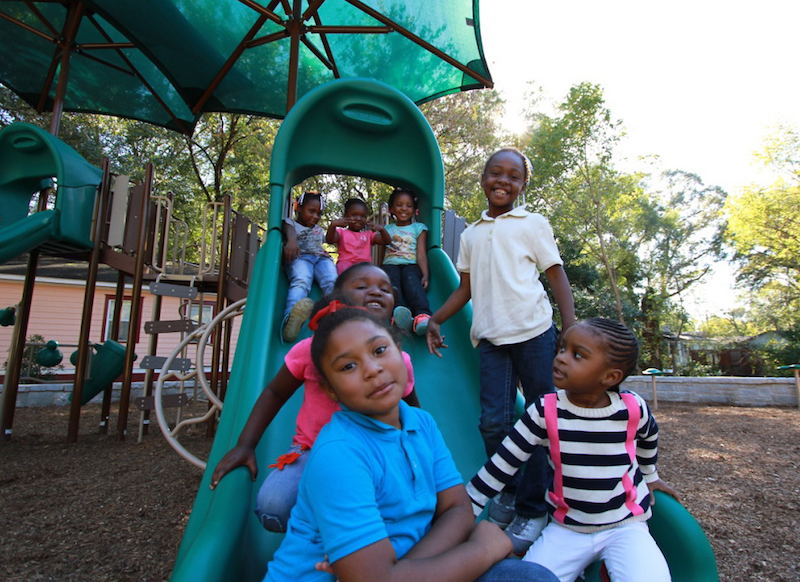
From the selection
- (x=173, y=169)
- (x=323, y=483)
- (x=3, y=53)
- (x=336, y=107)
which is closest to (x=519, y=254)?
(x=323, y=483)

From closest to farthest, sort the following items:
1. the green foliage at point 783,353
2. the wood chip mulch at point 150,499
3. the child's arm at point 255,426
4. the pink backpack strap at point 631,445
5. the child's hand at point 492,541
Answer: the child's hand at point 492,541, the pink backpack strap at point 631,445, the child's arm at point 255,426, the wood chip mulch at point 150,499, the green foliage at point 783,353

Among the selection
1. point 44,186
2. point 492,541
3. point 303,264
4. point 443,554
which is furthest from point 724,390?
point 44,186

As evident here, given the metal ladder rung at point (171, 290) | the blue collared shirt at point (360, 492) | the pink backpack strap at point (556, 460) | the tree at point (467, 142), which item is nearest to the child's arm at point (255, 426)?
the blue collared shirt at point (360, 492)

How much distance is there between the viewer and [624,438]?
1.36m

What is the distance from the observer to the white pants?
123 cm

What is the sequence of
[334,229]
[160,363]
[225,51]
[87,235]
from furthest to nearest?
[225,51] → [87,235] → [160,363] → [334,229]

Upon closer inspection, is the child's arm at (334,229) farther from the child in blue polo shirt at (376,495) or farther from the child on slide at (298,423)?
the child in blue polo shirt at (376,495)

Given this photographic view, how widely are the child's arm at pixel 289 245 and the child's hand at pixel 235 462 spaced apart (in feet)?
5.22

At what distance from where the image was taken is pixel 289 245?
9.53 feet

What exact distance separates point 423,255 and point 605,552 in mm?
2172

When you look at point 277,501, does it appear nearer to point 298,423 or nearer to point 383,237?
point 298,423

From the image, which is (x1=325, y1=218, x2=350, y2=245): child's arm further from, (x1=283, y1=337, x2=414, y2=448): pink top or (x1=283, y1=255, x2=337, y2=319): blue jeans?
(x1=283, y1=337, x2=414, y2=448): pink top

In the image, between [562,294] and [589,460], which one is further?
[562,294]

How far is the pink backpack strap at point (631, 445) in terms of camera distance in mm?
1331
